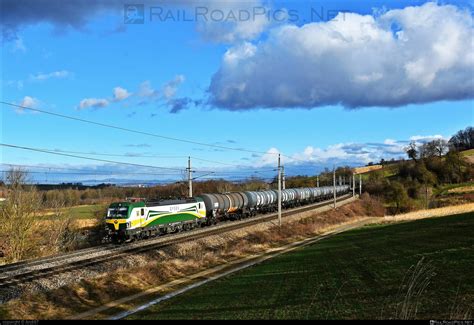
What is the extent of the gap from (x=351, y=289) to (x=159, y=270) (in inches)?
570

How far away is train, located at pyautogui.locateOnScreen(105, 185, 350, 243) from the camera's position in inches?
1425

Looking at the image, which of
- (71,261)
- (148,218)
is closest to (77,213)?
(148,218)

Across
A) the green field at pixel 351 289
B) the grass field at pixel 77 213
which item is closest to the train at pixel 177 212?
the grass field at pixel 77 213

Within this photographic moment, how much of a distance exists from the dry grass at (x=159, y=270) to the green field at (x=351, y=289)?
423 centimetres

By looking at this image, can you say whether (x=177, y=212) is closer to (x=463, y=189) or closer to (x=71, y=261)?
(x=71, y=261)

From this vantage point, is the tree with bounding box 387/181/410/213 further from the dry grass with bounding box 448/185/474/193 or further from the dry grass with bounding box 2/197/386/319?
the dry grass with bounding box 2/197/386/319

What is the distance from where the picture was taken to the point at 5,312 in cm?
1828

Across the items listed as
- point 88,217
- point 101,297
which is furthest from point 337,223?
point 101,297

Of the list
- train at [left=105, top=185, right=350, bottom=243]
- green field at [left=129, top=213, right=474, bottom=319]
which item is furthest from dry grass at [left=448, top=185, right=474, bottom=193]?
green field at [left=129, top=213, right=474, bottom=319]

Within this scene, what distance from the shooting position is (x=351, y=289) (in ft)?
54.7

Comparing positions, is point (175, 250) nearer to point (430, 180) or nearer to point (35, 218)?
point (35, 218)

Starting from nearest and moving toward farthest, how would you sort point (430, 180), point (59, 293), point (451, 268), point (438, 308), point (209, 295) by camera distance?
point (438, 308)
point (451, 268)
point (209, 295)
point (59, 293)
point (430, 180)

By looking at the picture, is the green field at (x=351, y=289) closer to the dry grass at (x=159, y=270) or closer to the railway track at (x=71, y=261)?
the dry grass at (x=159, y=270)

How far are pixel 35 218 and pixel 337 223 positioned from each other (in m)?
42.4
